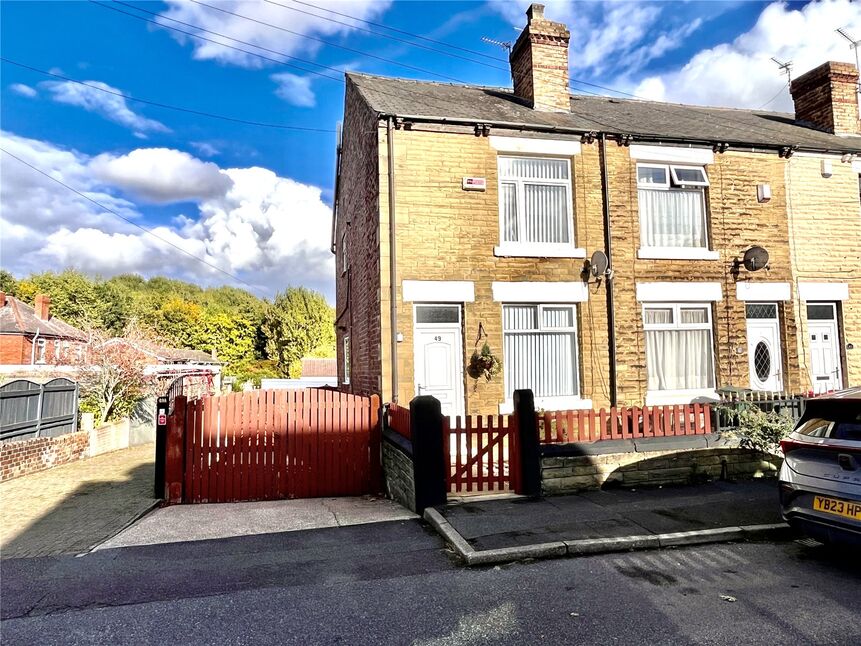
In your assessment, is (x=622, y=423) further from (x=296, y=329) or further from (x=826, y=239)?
(x=296, y=329)

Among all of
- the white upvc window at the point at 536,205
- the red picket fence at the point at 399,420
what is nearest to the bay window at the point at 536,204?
the white upvc window at the point at 536,205

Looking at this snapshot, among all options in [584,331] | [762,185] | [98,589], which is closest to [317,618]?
[98,589]

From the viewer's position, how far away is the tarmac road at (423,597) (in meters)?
3.58

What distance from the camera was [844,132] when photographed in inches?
511

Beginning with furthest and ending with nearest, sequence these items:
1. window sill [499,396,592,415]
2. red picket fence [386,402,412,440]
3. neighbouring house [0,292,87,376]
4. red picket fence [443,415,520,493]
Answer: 1. neighbouring house [0,292,87,376]
2. window sill [499,396,592,415]
3. red picket fence [386,402,412,440]
4. red picket fence [443,415,520,493]

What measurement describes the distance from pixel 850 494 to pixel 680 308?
6763mm

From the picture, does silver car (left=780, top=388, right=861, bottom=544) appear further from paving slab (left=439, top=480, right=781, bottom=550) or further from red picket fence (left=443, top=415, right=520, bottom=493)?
red picket fence (left=443, top=415, right=520, bottom=493)

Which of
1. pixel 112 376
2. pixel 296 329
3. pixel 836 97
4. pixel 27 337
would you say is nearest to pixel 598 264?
pixel 836 97

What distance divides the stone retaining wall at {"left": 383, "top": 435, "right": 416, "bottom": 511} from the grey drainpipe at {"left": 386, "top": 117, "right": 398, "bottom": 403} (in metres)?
1.17

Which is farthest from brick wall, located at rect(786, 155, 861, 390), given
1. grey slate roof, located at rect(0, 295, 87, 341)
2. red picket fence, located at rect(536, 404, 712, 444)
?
grey slate roof, located at rect(0, 295, 87, 341)

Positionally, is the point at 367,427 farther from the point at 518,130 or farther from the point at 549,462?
the point at 518,130

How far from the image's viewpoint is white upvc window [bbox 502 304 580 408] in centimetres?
981

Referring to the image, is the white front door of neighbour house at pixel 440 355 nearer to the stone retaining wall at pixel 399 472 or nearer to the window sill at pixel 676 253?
the stone retaining wall at pixel 399 472

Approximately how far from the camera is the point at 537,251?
9.96m
